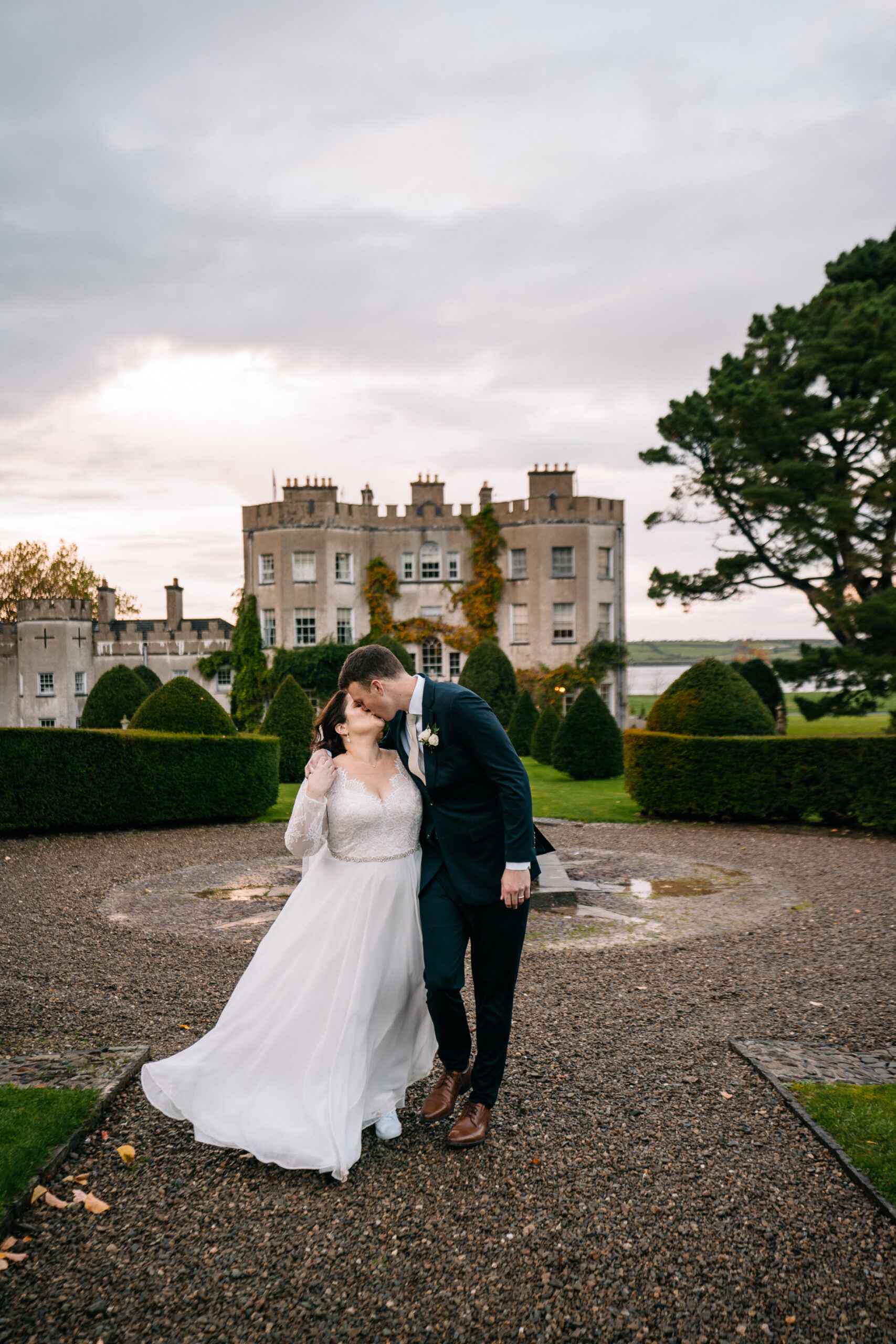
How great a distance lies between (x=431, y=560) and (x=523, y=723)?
1054 centimetres

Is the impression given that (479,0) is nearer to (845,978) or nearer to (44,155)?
(44,155)

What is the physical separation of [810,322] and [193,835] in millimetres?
21896

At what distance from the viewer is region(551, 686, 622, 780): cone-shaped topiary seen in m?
20.0

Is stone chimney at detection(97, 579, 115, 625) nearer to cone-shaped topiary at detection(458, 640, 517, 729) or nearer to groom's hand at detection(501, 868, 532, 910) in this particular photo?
cone-shaped topiary at detection(458, 640, 517, 729)

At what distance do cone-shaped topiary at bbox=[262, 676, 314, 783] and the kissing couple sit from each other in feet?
52.0

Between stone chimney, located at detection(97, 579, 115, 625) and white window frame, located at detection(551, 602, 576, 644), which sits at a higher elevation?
stone chimney, located at detection(97, 579, 115, 625)

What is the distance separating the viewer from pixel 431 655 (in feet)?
115

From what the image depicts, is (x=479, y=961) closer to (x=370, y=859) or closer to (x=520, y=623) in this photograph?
(x=370, y=859)

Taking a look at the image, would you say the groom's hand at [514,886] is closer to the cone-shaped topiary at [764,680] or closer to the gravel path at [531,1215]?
the gravel path at [531,1215]

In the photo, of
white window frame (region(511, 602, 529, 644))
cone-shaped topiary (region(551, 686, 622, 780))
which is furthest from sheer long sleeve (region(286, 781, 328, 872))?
white window frame (region(511, 602, 529, 644))

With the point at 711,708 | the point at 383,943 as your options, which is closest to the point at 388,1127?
the point at 383,943

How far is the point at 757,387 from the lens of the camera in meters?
22.8

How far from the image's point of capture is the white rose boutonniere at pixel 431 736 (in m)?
3.59

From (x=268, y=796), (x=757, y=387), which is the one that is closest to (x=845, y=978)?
(x=268, y=796)
